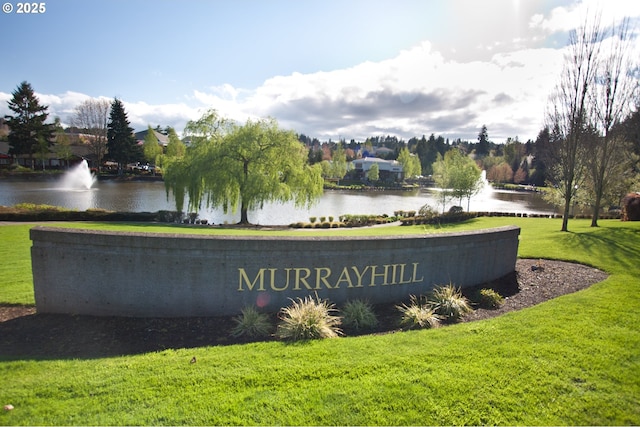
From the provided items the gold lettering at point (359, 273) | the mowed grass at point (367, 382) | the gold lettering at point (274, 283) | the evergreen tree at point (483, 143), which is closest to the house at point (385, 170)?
the evergreen tree at point (483, 143)

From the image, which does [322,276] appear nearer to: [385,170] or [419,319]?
[419,319]

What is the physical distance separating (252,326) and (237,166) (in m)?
20.2

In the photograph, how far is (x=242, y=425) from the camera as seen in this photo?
353 centimetres

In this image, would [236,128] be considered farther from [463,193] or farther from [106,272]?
[463,193]

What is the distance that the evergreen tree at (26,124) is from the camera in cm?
5744

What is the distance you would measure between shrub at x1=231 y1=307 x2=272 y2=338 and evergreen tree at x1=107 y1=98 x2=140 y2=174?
6765 cm

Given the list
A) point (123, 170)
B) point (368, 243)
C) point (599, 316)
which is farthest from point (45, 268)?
point (123, 170)

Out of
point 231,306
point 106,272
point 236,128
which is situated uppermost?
point 236,128

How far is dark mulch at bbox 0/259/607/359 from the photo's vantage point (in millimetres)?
5320

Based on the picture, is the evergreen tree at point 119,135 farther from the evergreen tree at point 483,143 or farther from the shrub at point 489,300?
the evergreen tree at point 483,143

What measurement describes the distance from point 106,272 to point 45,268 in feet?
3.77

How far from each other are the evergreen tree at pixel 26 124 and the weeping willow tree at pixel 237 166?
5033 cm

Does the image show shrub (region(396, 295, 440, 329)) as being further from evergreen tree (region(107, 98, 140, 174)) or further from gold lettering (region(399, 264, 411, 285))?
evergreen tree (region(107, 98, 140, 174))

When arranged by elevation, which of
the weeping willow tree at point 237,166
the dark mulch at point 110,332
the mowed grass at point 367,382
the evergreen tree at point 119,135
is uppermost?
the evergreen tree at point 119,135
